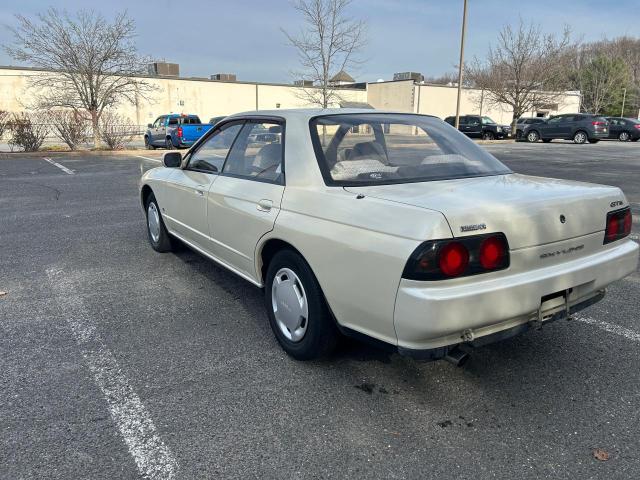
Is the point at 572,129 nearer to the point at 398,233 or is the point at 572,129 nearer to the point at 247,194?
the point at 247,194

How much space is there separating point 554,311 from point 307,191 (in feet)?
4.97

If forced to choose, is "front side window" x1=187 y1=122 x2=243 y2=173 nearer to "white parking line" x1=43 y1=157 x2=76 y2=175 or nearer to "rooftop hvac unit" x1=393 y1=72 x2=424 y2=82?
"white parking line" x1=43 y1=157 x2=76 y2=175

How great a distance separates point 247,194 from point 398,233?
1.47 meters

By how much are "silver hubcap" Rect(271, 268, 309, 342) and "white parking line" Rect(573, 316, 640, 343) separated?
224 centimetres

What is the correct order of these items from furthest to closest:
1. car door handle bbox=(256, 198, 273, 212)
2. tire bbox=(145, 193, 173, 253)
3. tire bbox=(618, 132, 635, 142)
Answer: tire bbox=(618, 132, 635, 142) < tire bbox=(145, 193, 173, 253) < car door handle bbox=(256, 198, 273, 212)

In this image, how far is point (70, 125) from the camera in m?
20.4

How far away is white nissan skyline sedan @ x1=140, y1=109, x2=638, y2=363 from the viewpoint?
2393 millimetres

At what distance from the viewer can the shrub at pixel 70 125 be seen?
20.5m

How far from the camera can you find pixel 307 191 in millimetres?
3053

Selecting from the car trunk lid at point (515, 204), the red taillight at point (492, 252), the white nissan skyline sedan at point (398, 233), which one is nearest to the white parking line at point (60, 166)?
the white nissan skyline sedan at point (398, 233)

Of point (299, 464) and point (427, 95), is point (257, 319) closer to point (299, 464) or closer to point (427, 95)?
point (299, 464)

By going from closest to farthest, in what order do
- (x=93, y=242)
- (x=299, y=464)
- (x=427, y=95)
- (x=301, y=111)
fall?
(x=299, y=464)
(x=301, y=111)
(x=93, y=242)
(x=427, y=95)

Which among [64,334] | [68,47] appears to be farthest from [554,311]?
[68,47]

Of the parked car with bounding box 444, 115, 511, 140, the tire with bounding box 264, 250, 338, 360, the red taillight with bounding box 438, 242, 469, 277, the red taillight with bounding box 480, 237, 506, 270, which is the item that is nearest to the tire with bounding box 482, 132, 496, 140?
the parked car with bounding box 444, 115, 511, 140
